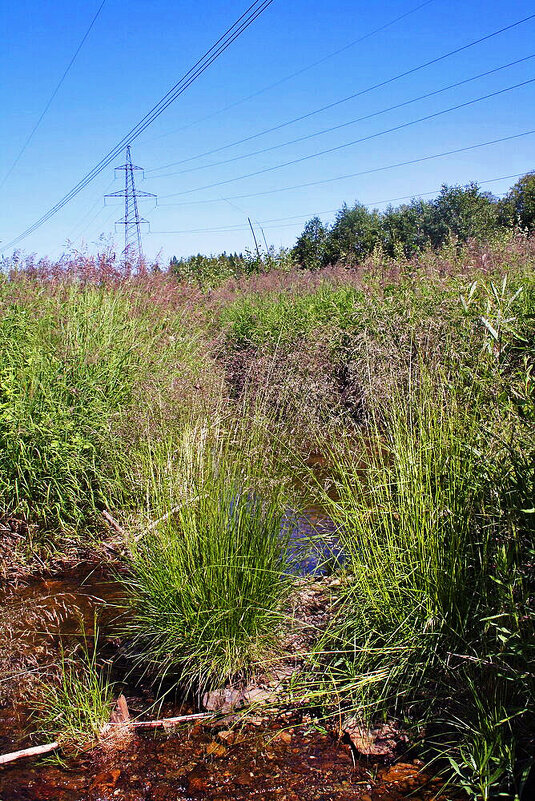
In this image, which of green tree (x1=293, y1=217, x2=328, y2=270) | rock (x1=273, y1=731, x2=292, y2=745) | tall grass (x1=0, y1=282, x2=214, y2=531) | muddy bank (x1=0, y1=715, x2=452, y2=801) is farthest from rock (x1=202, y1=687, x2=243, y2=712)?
green tree (x1=293, y1=217, x2=328, y2=270)

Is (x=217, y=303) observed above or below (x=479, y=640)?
above

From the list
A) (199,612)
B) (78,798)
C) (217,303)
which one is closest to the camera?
(78,798)

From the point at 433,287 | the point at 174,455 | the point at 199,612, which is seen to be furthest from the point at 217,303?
the point at 199,612

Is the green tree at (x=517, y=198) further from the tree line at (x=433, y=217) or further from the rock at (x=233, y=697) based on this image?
the rock at (x=233, y=697)

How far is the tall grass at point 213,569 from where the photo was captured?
110 inches

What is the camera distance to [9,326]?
541 centimetres

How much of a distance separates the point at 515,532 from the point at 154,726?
1.69 metres

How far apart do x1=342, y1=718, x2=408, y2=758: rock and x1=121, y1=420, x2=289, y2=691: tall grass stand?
48 centimetres

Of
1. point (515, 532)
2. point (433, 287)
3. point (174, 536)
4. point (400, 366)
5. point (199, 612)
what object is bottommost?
point (199, 612)

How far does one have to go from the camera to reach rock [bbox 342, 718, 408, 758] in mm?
2420

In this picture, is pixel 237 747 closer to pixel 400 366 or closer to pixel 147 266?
pixel 400 366

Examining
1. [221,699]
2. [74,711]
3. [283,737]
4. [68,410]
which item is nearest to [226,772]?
[283,737]

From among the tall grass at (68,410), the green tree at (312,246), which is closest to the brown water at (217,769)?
the tall grass at (68,410)

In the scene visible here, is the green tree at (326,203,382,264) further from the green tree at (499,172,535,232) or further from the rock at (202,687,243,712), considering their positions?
the rock at (202,687,243,712)
